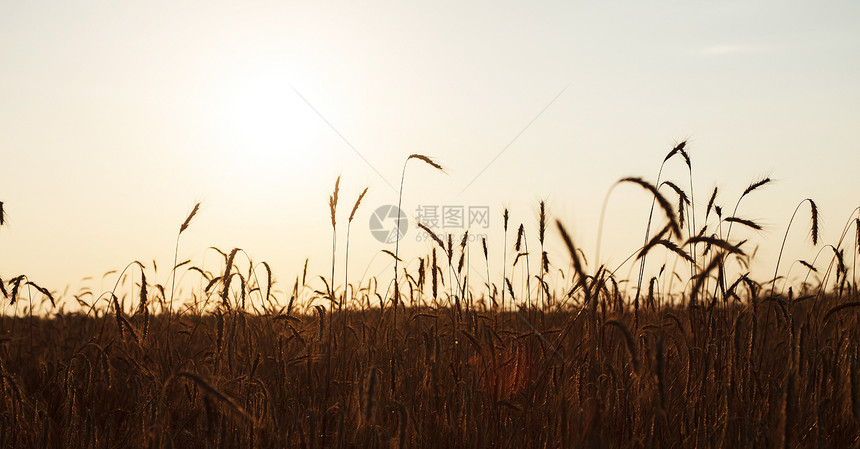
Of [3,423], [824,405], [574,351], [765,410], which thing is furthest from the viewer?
[574,351]

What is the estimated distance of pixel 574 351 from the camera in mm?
3486

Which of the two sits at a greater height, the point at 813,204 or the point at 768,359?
the point at 813,204

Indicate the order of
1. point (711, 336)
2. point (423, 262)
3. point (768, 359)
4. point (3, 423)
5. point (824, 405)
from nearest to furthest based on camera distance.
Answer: point (824, 405) → point (3, 423) → point (711, 336) → point (768, 359) → point (423, 262)

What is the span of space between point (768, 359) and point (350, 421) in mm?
2889

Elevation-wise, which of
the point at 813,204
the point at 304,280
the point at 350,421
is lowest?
the point at 350,421

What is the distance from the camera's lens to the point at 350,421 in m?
3.08

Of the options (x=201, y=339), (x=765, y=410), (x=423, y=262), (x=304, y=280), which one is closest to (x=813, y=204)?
(x=765, y=410)

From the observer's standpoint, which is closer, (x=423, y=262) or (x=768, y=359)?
(x=768, y=359)

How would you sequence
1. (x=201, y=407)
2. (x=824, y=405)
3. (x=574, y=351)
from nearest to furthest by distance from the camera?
(x=824, y=405), (x=201, y=407), (x=574, y=351)

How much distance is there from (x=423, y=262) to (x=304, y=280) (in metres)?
1.03

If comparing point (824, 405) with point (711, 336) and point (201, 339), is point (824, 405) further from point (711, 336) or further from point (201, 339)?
point (201, 339)

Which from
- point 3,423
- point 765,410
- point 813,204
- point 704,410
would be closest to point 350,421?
point 3,423

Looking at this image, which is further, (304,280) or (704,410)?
(304,280)

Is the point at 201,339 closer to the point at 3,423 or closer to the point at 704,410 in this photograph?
the point at 3,423
